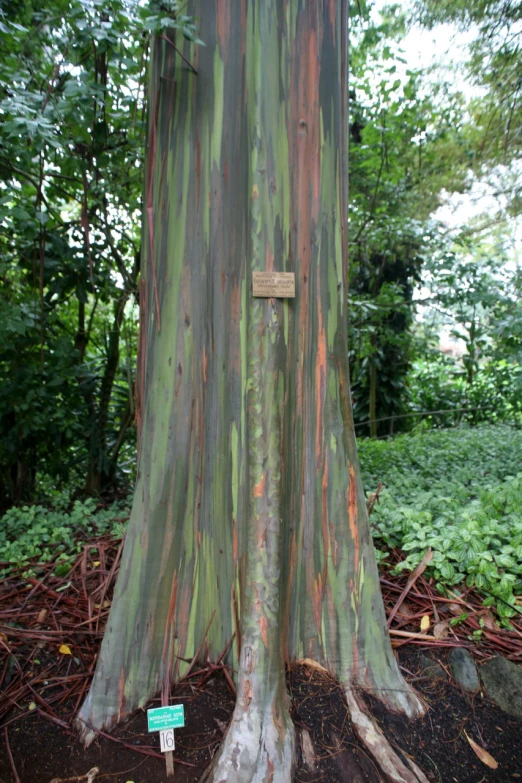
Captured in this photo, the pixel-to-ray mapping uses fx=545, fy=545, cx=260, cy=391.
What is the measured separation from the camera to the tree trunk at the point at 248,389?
7.54 ft

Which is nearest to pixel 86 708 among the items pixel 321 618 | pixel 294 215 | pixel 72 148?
pixel 321 618

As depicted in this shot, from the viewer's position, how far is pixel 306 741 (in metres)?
2.18

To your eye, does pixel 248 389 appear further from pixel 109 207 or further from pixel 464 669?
pixel 109 207

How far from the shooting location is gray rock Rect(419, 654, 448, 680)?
2562 mm

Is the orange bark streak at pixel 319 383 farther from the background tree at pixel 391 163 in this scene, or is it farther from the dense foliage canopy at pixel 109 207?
the background tree at pixel 391 163

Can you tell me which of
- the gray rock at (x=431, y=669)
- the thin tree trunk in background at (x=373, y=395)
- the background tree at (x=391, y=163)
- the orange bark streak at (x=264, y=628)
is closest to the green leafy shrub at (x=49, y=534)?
the orange bark streak at (x=264, y=628)

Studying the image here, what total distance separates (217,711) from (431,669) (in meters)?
1.03

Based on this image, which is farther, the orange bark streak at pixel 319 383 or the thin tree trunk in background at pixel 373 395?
the thin tree trunk in background at pixel 373 395

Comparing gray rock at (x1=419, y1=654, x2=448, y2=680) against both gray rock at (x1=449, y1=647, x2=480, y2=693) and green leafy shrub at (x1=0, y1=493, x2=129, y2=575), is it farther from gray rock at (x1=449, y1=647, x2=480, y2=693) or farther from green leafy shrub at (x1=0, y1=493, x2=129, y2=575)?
green leafy shrub at (x1=0, y1=493, x2=129, y2=575)

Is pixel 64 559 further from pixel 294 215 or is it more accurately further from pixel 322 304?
pixel 294 215

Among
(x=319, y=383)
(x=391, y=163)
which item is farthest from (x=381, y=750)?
(x=391, y=163)

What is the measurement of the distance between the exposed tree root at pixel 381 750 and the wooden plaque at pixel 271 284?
178cm

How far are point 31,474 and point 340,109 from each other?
4.87 metres

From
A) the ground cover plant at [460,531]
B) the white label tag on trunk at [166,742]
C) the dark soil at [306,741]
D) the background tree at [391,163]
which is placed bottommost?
the dark soil at [306,741]
